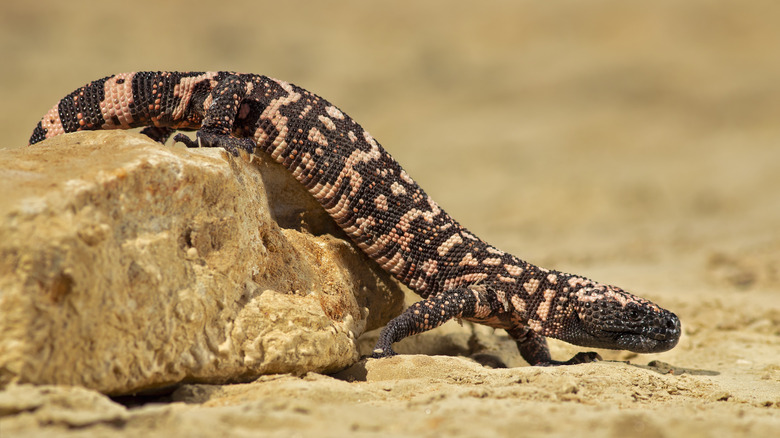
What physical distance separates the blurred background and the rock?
22.2 feet

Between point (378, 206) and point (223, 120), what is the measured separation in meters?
1.29

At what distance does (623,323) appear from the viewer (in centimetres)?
484

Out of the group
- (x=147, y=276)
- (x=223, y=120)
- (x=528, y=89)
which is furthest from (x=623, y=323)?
A: (x=528, y=89)

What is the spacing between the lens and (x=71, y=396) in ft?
8.26

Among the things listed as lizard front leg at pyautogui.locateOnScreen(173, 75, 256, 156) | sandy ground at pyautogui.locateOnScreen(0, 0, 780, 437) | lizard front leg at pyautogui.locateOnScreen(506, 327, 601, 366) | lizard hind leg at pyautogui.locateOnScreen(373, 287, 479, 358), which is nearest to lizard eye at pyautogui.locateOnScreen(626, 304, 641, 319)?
sandy ground at pyautogui.locateOnScreen(0, 0, 780, 437)

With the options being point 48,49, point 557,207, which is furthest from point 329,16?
point 557,207

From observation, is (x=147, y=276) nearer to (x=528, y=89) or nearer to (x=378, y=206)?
(x=378, y=206)

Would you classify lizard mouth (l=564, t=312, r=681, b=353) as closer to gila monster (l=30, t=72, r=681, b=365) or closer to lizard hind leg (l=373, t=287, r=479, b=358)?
gila monster (l=30, t=72, r=681, b=365)

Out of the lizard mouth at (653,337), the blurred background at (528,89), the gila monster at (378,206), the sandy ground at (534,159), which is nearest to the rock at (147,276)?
the sandy ground at (534,159)

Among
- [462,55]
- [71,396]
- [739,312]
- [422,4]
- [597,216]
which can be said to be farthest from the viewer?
[422,4]

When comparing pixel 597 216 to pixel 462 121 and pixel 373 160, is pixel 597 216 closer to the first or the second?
pixel 462 121

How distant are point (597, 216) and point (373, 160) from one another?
384 inches

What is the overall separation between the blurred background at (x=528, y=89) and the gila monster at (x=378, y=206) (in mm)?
5091

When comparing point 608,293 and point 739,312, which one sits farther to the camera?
point 739,312
